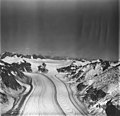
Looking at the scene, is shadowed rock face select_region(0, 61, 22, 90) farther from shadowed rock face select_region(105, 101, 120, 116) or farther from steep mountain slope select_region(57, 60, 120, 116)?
shadowed rock face select_region(105, 101, 120, 116)

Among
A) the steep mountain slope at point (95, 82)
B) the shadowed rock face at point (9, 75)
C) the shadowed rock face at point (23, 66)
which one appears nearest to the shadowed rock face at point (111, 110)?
the steep mountain slope at point (95, 82)

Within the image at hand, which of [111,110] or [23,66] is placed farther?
[23,66]

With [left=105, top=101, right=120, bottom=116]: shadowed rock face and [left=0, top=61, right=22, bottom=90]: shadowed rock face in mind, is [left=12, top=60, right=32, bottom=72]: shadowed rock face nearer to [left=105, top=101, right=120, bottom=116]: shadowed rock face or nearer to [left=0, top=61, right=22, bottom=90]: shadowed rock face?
[left=0, top=61, right=22, bottom=90]: shadowed rock face

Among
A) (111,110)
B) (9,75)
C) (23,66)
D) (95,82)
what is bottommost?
(111,110)

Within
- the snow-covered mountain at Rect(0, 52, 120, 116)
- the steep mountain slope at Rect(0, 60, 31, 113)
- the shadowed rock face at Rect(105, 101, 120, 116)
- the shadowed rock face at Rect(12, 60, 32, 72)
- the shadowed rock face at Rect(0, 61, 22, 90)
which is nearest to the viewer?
the shadowed rock face at Rect(105, 101, 120, 116)

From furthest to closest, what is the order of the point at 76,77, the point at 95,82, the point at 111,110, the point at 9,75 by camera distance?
the point at 76,77 < the point at 95,82 < the point at 9,75 < the point at 111,110

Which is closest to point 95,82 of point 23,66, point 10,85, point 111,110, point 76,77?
point 76,77

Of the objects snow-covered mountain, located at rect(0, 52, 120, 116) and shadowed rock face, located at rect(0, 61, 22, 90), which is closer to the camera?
snow-covered mountain, located at rect(0, 52, 120, 116)

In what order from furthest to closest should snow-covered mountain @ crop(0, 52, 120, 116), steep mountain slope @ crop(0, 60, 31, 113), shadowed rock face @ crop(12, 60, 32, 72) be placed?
1. shadowed rock face @ crop(12, 60, 32, 72)
2. snow-covered mountain @ crop(0, 52, 120, 116)
3. steep mountain slope @ crop(0, 60, 31, 113)

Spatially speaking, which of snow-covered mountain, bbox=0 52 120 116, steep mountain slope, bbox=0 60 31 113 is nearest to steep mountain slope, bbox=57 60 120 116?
snow-covered mountain, bbox=0 52 120 116

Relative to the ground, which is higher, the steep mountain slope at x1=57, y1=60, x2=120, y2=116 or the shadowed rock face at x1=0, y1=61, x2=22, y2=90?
the shadowed rock face at x1=0, y1=61, x2=22, y2=90

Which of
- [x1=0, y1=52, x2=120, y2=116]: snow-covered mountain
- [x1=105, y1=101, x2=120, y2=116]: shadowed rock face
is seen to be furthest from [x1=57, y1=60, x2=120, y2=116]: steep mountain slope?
[x1=105, y1=101, x2=120, y2=116]: shadowed rock face

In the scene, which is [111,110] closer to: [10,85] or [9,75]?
[10,85]
